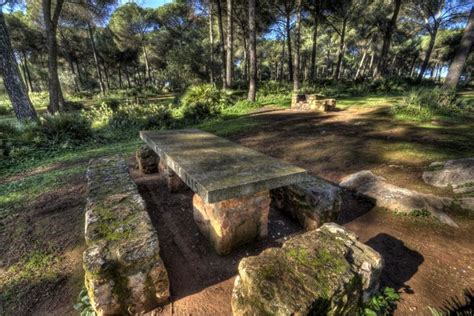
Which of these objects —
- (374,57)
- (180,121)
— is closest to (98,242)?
(180,121)

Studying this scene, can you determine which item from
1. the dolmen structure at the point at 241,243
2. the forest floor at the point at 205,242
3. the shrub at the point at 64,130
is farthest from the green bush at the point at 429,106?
the shrub at the point at 64,130

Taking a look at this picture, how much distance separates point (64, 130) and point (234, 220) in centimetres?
705

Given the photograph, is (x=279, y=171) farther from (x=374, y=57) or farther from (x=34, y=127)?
(x=374, y=57)

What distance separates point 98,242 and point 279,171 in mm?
1551

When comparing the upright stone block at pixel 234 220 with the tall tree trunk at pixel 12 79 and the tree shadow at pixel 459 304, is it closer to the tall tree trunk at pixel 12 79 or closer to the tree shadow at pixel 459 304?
the tree shadow at pixel 459 304

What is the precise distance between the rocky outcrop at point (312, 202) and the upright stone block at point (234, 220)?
530mm

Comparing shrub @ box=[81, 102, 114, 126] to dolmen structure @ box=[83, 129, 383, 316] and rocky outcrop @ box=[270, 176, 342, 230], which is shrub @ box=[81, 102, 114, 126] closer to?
dolmen structure @ box=[83, 129, 383, 316]

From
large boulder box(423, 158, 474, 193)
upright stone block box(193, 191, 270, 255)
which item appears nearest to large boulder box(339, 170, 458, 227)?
large boulder box(423, 158, 474, 193)

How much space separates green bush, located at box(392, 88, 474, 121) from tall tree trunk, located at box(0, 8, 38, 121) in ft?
37.8

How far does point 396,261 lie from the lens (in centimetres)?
210

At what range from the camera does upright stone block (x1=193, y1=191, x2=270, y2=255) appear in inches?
83.5

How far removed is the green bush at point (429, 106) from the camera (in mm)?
6596

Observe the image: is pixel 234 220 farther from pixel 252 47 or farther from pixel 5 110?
pixel 5 110

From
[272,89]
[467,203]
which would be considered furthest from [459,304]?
[272,89]
